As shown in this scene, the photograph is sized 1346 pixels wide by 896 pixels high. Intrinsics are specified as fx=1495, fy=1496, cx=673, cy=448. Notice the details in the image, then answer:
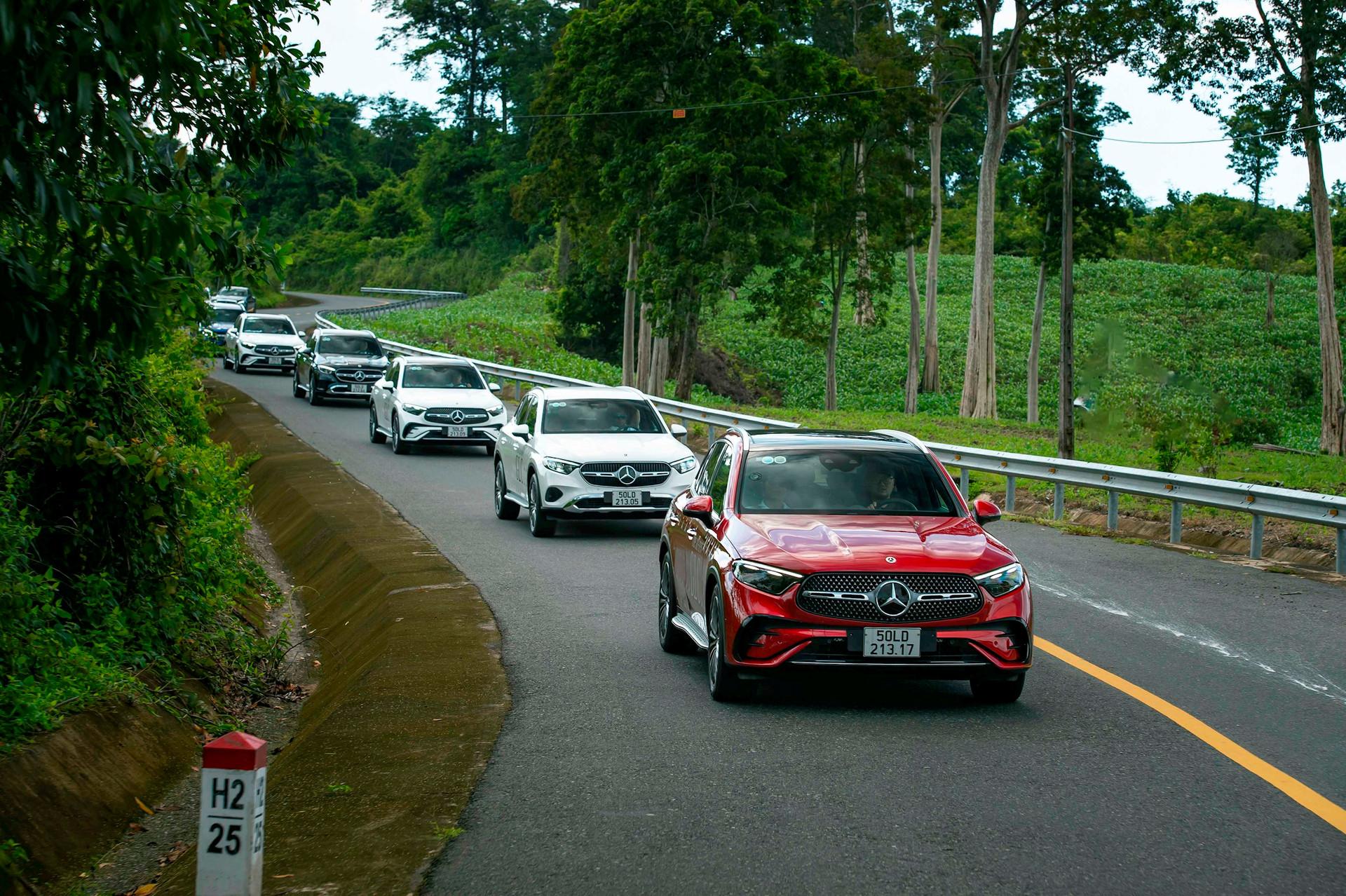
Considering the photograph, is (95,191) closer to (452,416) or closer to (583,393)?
(583,393)

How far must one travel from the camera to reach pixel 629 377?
53031 mm

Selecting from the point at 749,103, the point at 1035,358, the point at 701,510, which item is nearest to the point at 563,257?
the point at 1035,358

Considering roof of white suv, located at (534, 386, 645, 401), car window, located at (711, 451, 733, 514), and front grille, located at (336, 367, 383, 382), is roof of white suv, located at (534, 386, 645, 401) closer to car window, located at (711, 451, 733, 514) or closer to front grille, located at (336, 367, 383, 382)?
car window, located at (711, 451, 733, 514)

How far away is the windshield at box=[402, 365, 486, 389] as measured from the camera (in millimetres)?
26984

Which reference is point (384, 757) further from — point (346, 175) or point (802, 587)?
point (346, 175)

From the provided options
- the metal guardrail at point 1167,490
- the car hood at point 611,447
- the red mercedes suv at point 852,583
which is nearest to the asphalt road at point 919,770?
the red mercedes suv at point 852,583

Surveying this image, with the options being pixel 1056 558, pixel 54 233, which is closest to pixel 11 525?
pixel 54 233

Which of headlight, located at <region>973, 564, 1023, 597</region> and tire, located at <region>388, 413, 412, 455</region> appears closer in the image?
headlight, located at <region>973, 564, 1023, 597</region>

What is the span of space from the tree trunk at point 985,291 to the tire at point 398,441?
2500 cm

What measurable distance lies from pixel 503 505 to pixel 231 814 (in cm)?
1439

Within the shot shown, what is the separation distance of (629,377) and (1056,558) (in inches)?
1512

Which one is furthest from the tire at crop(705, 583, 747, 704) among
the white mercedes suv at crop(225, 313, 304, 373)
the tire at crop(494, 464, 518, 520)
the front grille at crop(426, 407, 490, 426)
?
the white mercedes suv at crop(225, 313, 304, 373)

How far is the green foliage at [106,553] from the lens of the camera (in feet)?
26.6

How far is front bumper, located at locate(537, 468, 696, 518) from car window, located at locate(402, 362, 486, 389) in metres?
10.9
